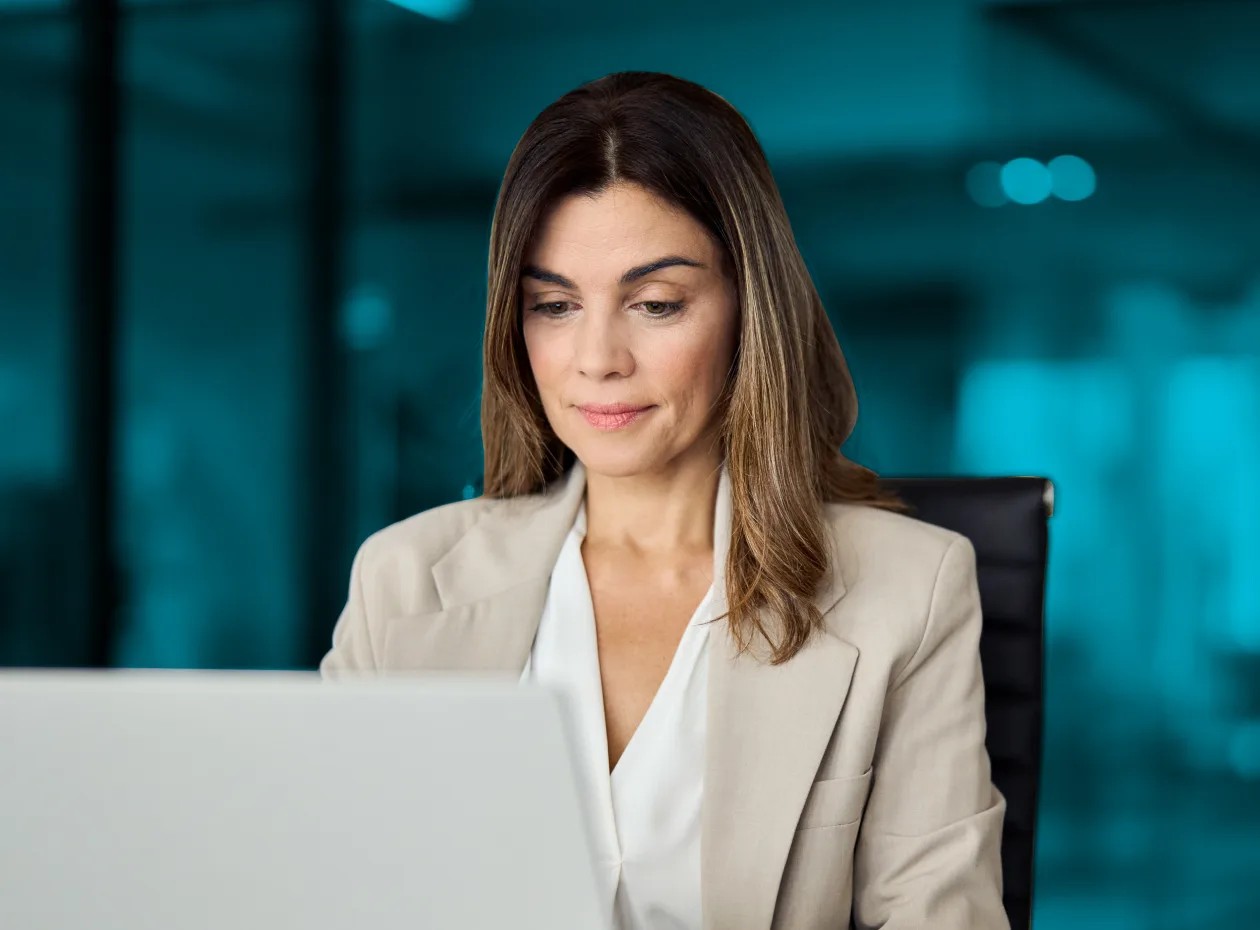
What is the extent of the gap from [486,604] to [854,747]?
46 centimetres

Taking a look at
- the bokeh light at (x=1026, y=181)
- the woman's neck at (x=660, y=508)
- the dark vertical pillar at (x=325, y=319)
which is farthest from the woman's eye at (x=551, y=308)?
the dark vertical pillar at (x=325, y=319)

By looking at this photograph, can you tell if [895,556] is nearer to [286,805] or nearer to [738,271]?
[738,271]

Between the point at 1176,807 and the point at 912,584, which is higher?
the point at 912,584

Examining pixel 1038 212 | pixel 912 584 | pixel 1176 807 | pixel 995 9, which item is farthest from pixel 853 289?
pixel 912 584

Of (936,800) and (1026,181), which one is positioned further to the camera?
(1026,181)

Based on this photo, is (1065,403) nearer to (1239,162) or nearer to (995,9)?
(1239,162)

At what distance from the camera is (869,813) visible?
1322 millimetres

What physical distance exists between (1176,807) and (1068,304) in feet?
4.30

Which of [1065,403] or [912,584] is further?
[1065,403]

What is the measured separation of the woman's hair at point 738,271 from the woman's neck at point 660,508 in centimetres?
8

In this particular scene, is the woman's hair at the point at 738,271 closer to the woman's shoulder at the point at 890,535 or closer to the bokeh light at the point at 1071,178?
the woman's shoulder at the point at 890,535

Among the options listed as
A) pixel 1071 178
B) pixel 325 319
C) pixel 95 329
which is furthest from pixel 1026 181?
pixel 95 329

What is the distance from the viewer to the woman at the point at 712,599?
128cm

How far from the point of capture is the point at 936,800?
1.28m
